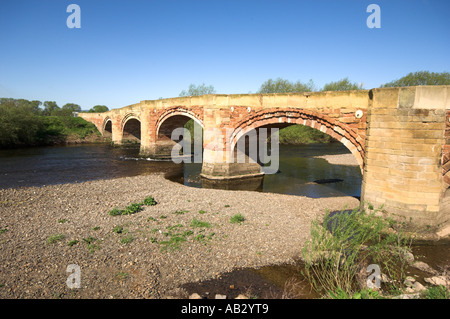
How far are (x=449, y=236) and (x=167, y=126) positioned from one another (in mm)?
22007

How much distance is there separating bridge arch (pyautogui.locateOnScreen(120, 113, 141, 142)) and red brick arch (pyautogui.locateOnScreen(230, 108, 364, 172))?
20.0 metres

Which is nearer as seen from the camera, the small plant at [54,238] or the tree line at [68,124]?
the small plant at [54,238]

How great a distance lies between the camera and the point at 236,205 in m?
11.0

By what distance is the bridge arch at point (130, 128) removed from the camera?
32619mm

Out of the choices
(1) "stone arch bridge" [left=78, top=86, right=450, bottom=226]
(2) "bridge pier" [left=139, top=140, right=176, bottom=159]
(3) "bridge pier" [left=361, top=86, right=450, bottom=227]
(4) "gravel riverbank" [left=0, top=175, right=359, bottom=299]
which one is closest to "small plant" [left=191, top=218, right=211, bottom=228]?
(4) "gravel riverbank" [left=0, top=175, right=359, bottom=299]

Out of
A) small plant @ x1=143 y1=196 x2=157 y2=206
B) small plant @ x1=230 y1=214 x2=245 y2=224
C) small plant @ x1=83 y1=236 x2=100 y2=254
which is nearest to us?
small plant @ x1=83 y1=236 x2=100 y2=254

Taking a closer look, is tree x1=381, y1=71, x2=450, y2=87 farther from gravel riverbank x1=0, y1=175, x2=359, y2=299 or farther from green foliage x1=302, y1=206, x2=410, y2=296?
green foliage x1=302, y1=206, x2=410, y2=296

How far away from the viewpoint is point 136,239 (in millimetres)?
7570

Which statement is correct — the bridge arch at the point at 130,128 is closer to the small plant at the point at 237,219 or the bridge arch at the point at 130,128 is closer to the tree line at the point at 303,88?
the tree line at the point at 303,88

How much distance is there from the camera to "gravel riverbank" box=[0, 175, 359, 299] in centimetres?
562

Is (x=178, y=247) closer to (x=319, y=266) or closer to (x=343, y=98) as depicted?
(x=319, y=266)

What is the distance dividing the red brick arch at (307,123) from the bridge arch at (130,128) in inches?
789

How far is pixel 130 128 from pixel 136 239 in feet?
99.3
